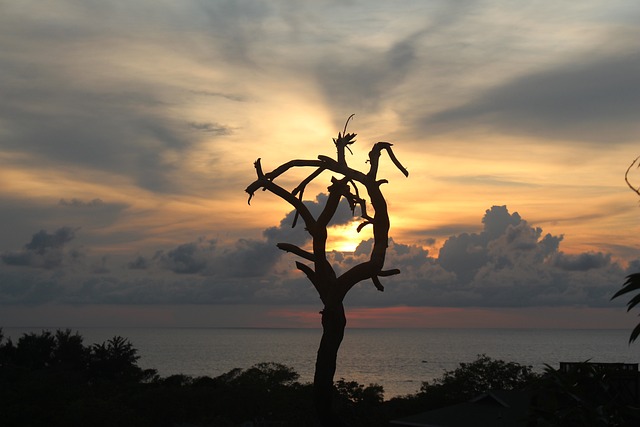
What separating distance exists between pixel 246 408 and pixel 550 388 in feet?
199

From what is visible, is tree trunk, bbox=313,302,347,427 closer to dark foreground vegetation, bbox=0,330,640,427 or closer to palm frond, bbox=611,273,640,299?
palm frond, bbox=611,273,640,299

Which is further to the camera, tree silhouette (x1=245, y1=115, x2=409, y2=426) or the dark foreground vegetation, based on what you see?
the dark foreground vegetation

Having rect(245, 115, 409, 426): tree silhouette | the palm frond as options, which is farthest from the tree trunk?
the palm frond

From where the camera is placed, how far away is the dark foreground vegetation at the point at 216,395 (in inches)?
648

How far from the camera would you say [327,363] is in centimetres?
703

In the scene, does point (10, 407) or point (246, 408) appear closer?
point (10, 407)

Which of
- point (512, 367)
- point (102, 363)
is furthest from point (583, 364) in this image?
point (102, 363)

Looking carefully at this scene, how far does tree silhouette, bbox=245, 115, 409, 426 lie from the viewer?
711cm

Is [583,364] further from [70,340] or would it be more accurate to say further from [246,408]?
[70,340]

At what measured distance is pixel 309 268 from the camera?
25.0 feet

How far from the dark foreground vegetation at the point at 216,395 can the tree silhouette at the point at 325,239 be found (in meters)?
9.32

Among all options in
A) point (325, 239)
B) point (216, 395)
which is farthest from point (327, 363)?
point (216, 395)

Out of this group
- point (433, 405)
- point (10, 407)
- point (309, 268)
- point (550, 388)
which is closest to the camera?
point (309, 268)

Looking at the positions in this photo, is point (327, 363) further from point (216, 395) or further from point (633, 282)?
point (216, 395)
